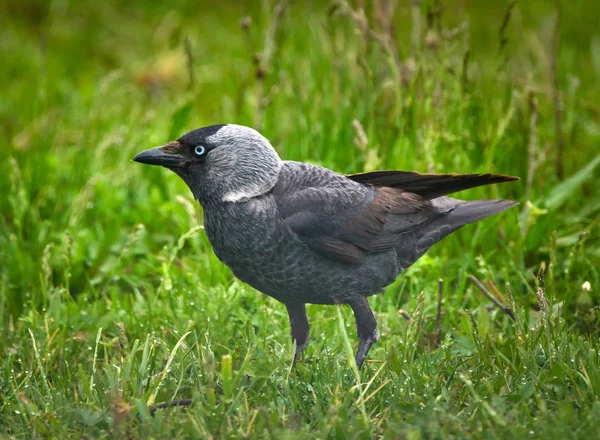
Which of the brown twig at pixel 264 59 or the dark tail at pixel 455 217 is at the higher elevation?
the brown twig at pixel 264 59

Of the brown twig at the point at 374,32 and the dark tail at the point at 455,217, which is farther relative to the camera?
the brown twig at the point at 374,32

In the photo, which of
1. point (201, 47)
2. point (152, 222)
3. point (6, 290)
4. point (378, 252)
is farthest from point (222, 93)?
point (378, 252)

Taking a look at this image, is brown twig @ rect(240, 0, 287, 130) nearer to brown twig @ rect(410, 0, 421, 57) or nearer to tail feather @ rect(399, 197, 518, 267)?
brown twig @ rect(410, 0, 421, 57)

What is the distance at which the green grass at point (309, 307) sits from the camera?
2975mm

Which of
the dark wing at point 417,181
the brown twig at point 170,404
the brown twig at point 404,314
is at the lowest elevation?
the brown twig at point 170,404

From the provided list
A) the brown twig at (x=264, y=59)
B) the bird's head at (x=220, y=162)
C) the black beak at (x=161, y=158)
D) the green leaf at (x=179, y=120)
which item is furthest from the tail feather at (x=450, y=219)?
the green leaf at (x=179, y=120)

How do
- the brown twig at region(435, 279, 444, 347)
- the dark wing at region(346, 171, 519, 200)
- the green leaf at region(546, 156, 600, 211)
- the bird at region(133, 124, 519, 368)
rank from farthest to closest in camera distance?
the green leaf at region(546, 156, 600, 211), the brown twig at region(435, 279, 444, 347), the dark wing at region(346, 171, 519, 200), the bird at region(133, 124, 519, 368)

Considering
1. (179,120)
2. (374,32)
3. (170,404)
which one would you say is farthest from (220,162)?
(374,32)

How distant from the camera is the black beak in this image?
3480 mm

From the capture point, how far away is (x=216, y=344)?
3.65 meters

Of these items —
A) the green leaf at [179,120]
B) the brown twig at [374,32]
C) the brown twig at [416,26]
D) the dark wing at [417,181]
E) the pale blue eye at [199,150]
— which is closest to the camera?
the pale blue eye at [199,150]

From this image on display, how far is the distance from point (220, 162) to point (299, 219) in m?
0.42

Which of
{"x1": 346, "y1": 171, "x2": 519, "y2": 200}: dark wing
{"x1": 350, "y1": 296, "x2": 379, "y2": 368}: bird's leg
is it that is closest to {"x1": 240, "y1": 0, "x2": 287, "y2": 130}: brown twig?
{"x1": 346, "y1": 171, "x2": 519, "y2": 200}: dark wing

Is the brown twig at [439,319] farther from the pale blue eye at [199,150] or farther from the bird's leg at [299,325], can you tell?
the pale blue eye at [199,150]
